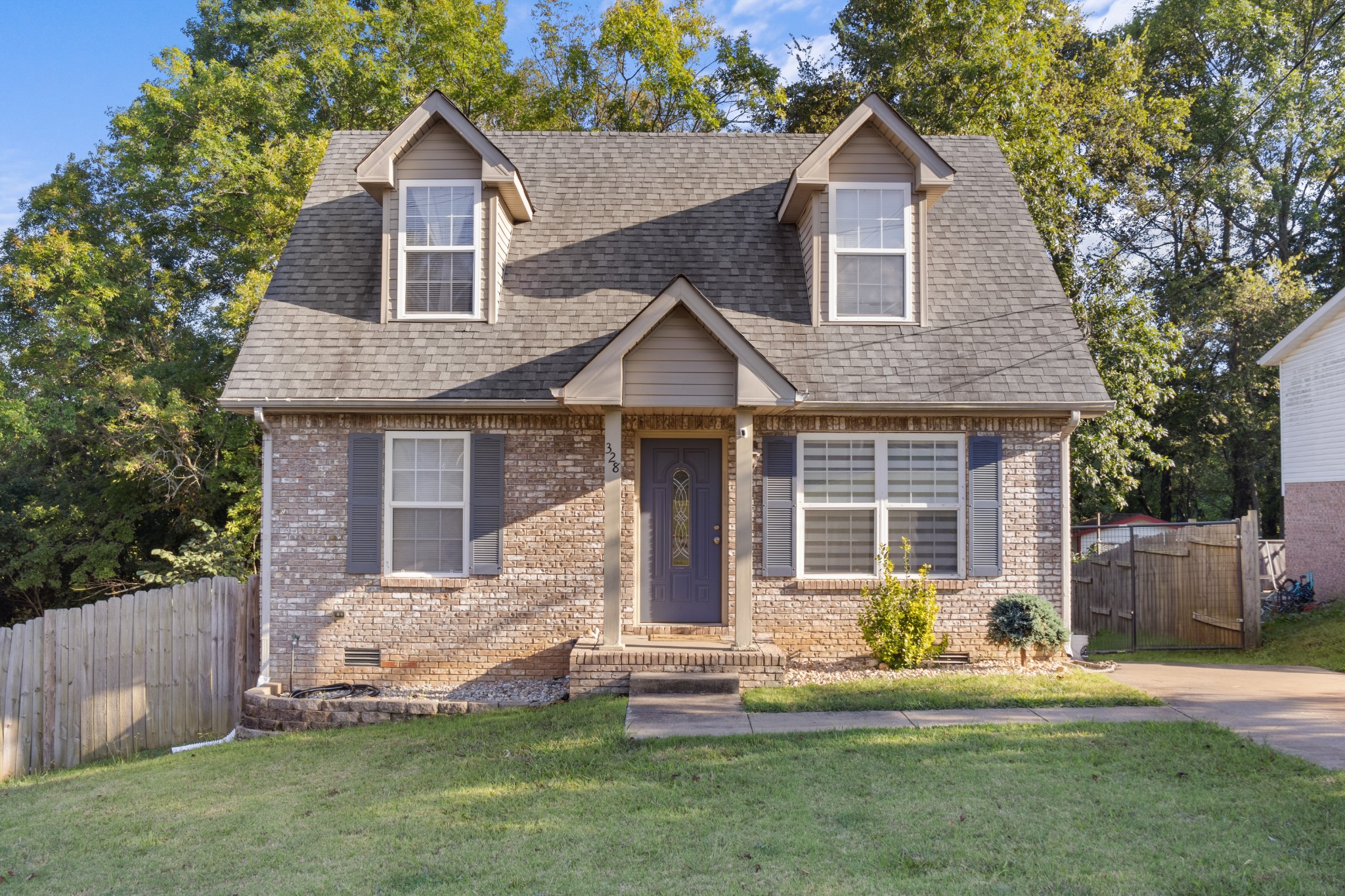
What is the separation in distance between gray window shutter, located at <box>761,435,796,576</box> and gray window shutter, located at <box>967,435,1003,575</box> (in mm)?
2102

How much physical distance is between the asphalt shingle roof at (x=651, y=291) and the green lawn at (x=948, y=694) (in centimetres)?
310

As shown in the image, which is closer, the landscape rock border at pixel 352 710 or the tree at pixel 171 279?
the landscape rock border at pixel 352 710

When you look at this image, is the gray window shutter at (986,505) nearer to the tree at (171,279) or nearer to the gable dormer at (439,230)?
the gable dormer at (439,230)

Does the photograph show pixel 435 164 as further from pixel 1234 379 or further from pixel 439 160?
pixel 1234 379

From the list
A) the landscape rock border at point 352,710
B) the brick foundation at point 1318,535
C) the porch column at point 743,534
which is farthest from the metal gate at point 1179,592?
the landscape rock border at point 352,710

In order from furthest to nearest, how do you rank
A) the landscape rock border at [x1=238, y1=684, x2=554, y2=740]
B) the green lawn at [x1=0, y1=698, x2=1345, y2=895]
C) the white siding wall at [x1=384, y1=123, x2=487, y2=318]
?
1. the white siding wall at [x1=384, y1=123, x2=487, y2=318]
2. the landscape rock border at [x1=238, y1=684, x2=554, y2=740]
3. the green lawn at [x1=0, y1=698, x2=1345, y2=895]

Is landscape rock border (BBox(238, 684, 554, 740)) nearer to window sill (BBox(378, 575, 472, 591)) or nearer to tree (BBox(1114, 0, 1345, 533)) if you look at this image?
window sill (BBox(378, 575, 472, 591))

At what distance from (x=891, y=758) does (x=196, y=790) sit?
5.60 m

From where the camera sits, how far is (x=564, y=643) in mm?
9734

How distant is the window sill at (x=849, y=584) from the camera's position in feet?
32.1

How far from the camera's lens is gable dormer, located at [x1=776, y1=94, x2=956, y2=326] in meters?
10.5

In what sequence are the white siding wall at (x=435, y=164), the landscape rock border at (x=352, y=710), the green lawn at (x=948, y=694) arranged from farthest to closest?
the white siding wall at (x=435, y=164) → the landscape rock border at (x=352, y=710) → the green lawn at (x=948, y=694)

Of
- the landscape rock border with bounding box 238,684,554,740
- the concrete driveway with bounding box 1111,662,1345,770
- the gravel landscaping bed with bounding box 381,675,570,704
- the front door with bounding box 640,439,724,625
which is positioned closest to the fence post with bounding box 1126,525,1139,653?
the concrete driveway with bounding box 1111,662,1345,770

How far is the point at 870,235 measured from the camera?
1059 centimetres
